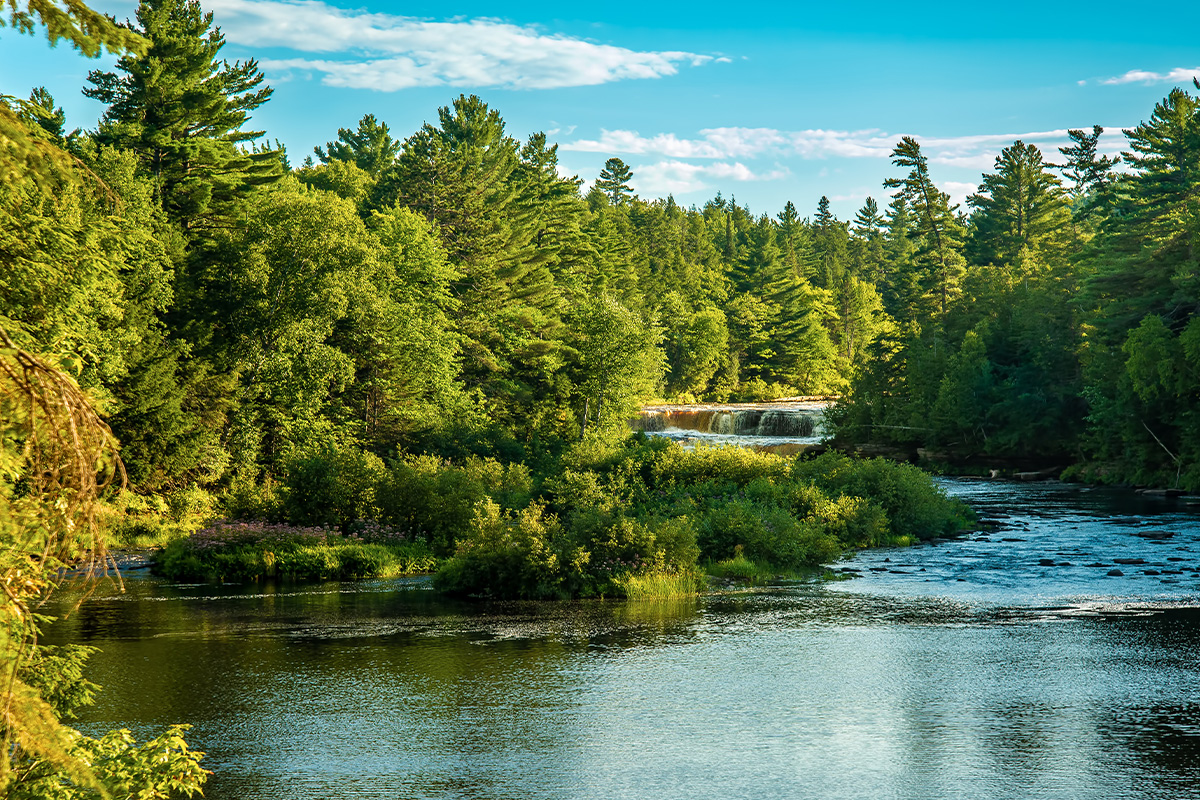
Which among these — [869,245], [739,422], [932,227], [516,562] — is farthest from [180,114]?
[869,245]

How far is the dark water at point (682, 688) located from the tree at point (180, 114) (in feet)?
66.7

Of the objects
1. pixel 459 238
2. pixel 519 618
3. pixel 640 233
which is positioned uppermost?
pixel 640 233

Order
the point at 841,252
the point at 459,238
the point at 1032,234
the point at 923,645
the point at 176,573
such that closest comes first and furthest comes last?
the point at 923,645 → the point at 176,573 → the point at 459,238 → the point at 1032,234 → the point at 841,252

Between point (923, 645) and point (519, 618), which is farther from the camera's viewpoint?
point (519, 618)

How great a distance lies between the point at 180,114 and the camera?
3941 centimetres

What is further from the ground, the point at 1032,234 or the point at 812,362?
the point at 1032,234

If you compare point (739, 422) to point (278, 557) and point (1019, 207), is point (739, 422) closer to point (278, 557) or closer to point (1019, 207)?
point (1019, 207)

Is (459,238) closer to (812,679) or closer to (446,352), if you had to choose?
(446,352)

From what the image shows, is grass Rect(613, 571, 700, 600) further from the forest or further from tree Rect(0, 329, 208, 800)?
tree Rect(0, 329, 208, 800)

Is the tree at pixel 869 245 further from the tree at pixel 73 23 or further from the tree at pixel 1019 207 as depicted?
the tree at pixel 73 23

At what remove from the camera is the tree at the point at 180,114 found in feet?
127

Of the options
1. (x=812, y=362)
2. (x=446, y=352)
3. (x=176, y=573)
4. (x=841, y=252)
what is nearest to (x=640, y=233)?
(x=812, y=362)

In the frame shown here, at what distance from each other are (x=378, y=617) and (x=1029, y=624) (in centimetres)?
1346

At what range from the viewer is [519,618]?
2131cm
